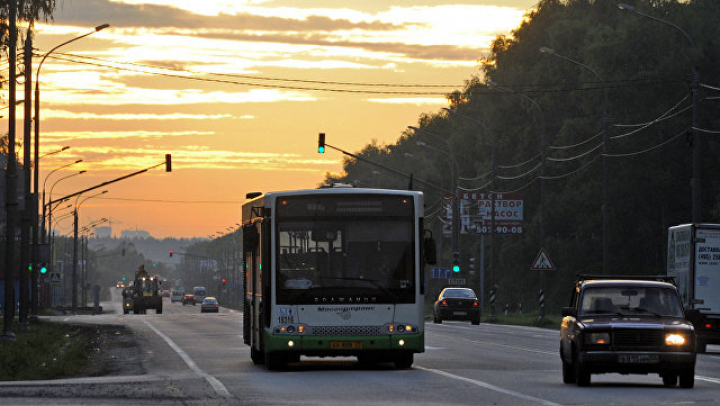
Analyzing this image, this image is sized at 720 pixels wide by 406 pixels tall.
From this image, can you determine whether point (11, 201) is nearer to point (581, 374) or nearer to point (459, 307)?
point (581, 374)

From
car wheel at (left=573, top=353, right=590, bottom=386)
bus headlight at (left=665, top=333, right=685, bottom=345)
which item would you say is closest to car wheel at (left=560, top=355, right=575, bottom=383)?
car wheel at (left=573, top=353, right=590, bottom=386)

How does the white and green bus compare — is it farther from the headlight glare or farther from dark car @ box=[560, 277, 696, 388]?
the headlight glare

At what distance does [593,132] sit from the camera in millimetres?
81688

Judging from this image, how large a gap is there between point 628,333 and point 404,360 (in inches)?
235

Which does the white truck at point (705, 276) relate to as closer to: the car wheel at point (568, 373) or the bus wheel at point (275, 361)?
the bus wheel at point (275, 361)

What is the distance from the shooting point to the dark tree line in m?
73.5

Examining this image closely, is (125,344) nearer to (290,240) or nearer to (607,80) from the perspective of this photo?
(290,240)

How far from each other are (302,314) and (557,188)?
65.3 metres

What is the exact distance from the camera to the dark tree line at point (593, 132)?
241 ft

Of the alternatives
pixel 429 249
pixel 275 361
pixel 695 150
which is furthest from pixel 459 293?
pixel 429 249

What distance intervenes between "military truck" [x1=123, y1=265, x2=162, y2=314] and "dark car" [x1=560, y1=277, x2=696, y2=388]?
83786 millimetres

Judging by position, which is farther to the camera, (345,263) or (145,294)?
(145,294)

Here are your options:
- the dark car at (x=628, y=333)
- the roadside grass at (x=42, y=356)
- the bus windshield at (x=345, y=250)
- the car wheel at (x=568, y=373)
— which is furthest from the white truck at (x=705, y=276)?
the roadside grass at (x=42, y=356)

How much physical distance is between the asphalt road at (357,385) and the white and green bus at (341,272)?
0.54m
